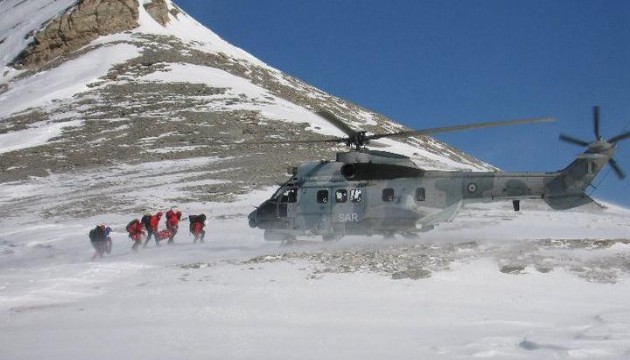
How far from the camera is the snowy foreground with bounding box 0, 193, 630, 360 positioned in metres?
7.77

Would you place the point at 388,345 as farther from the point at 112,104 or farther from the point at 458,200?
the point at 112,104

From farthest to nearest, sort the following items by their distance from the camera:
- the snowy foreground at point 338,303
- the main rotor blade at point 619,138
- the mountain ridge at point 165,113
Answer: the mountain ridge at point 165,113, the main rotor blade at point 619,138, the snowy foreground at point 338,303

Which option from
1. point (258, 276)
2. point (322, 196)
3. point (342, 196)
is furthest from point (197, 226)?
point (258, 276)

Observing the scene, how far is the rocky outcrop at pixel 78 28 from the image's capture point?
295 feet

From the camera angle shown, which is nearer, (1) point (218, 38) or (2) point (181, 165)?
(2) point (181, 165)

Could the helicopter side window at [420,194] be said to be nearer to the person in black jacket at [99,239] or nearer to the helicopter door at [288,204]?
the helicopter door at [288,204]

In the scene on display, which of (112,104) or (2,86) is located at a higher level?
(2,86)

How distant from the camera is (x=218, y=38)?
350 feet

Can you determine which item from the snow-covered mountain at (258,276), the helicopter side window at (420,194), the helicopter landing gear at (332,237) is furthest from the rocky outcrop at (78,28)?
the helicopter side window at (420,194)

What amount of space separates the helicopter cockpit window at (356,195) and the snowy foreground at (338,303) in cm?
126

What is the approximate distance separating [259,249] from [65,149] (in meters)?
41.9

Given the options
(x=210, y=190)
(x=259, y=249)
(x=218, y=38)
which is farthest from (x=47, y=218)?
(x=218, y=38)

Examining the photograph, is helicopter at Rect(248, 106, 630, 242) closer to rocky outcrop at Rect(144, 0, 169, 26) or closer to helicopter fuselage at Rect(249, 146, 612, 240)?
helicopter fuselage at Rect(249, 146, 612, 240)

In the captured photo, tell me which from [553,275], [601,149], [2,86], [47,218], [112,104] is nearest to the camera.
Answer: [553,275]
